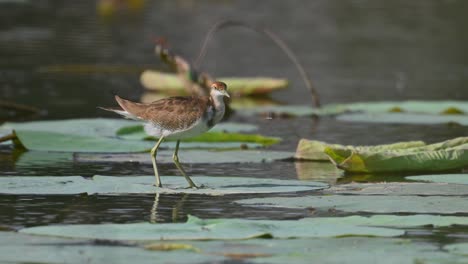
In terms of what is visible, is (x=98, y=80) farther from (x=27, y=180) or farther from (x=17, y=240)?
(x=17, y=240)

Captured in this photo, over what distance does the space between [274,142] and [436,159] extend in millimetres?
1896

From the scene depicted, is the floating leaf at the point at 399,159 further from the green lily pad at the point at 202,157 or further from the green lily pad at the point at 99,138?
the green lily pad at the point at 99,138

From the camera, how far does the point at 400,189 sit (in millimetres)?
8445

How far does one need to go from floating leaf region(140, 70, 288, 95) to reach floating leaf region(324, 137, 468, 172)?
6120 mm

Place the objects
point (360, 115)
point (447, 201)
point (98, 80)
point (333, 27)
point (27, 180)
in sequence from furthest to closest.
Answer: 1. point (333, 27)
2. point (98, 80)
3. point (360, 115)
4. point (27, 180)
5. point (447, 201)

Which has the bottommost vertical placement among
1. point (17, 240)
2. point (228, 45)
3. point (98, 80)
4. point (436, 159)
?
point (17, 240)

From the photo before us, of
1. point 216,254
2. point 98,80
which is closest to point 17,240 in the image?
point 216,254

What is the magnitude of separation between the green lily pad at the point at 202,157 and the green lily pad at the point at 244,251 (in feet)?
11.4

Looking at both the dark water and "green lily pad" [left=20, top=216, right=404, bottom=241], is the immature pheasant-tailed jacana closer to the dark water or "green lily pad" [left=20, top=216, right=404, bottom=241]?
the dark water

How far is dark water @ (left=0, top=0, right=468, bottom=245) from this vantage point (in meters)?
8.16

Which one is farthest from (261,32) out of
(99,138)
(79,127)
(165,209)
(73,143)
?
(165,209)

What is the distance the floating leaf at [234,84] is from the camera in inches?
624

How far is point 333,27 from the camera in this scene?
26.1 m

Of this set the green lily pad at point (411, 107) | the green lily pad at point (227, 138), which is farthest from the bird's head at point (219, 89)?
the green lily pad at point (411, 107)
